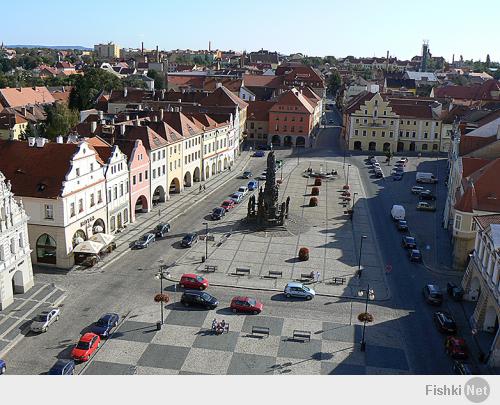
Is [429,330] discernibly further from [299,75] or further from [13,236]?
[299,75]

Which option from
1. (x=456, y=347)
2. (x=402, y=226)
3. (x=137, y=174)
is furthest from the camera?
(x=137, y=174)

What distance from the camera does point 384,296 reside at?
48.9m

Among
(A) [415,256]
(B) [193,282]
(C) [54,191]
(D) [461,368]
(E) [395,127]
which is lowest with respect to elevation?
(D) [461,368]

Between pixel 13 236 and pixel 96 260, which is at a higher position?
pixel 13 236

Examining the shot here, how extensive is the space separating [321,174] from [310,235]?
108ft

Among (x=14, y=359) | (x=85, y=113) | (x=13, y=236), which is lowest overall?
(x=14, y=359)

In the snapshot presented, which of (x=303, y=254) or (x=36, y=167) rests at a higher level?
(x=36, y=167)

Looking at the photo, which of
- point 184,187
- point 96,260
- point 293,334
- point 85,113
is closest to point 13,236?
point 96,260

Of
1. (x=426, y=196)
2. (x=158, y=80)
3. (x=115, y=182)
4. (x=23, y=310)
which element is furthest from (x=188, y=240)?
(x=158, y=80)

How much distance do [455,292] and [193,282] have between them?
73.9ft

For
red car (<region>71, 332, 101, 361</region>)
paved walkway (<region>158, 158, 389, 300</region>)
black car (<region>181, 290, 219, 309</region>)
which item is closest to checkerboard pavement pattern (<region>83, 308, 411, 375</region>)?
red car (<region>71, 332, 101, 361</region>)

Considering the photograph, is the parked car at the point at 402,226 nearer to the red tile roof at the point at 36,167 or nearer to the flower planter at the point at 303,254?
the flower planter at the point at 303,254

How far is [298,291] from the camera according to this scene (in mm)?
47625

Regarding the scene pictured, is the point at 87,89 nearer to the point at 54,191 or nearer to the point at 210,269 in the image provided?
the point at 54,191
